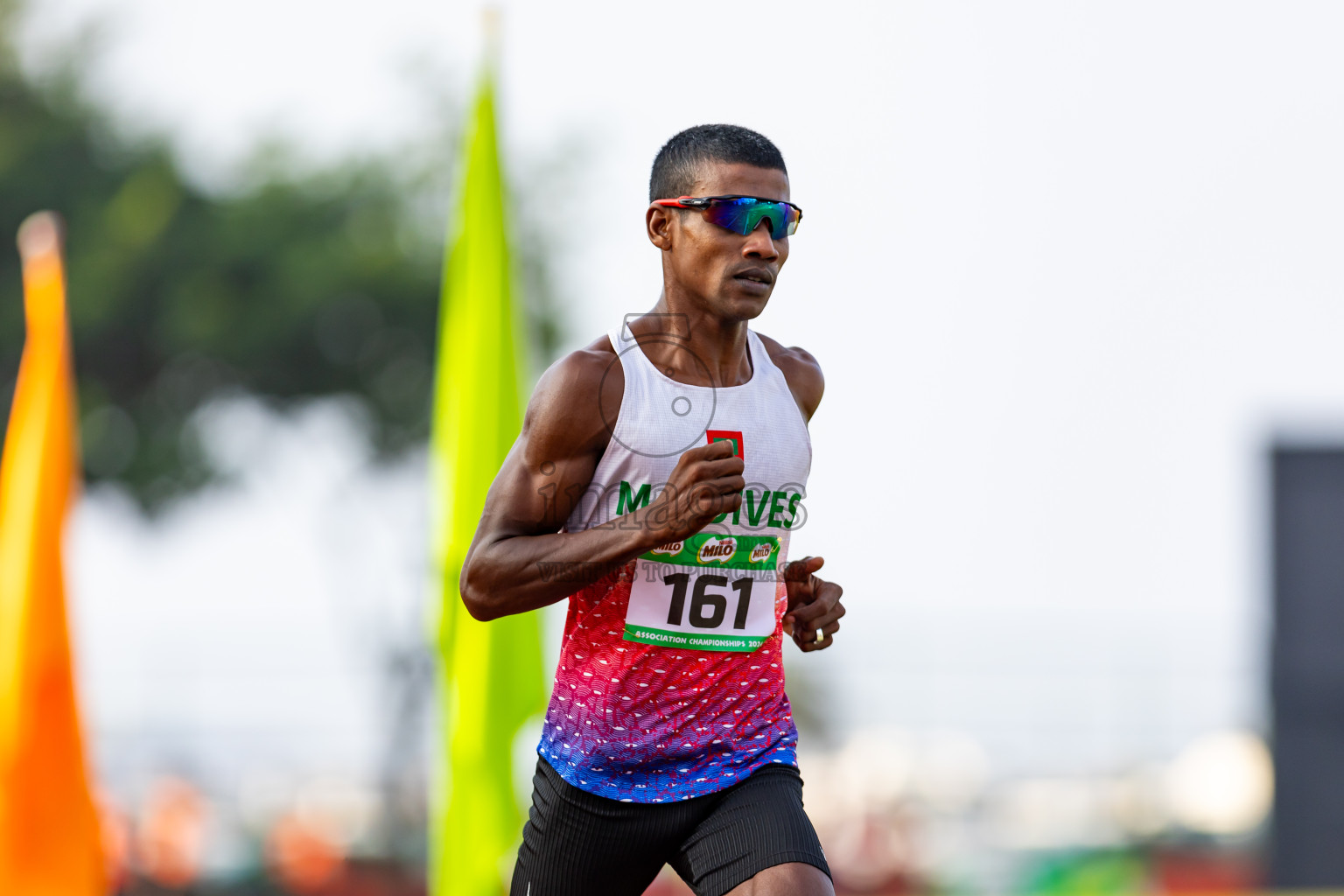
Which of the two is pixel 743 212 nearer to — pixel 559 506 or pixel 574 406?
pixel 574 406

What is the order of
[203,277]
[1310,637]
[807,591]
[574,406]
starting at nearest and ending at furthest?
[574,406] < [807,591] < [1310,637] < [203,277]

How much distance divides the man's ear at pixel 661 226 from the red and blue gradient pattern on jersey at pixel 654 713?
2.24ft

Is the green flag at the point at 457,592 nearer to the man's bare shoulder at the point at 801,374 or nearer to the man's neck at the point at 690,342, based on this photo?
the man's bare shoulder at the point at 801,374

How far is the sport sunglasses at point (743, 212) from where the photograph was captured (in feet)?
9.76

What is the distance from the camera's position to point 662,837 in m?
3.12

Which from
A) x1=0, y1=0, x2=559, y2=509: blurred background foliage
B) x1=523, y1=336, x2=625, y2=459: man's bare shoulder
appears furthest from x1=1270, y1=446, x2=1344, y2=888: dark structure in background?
x1=0, y1=0, x2=559, y2=509: blurred background foliage

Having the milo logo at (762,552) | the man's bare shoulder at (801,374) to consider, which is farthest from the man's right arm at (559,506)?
the man's bare shoulder at (801,374)

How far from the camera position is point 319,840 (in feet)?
51.2

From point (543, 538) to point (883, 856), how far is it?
13.6 meters

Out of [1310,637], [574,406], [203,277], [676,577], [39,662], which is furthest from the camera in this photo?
[203,277]

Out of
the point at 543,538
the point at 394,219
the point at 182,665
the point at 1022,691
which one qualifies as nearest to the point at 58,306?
the point at 543,538

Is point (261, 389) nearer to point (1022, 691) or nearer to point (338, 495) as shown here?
point (338, 495)

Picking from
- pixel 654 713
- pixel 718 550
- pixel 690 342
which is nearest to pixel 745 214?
pixel 690 342

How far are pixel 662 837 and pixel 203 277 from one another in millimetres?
14971
